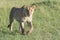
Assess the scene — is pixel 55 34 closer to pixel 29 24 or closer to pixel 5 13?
pixel 29 24

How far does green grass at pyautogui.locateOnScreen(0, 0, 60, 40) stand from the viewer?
9750 millimetres

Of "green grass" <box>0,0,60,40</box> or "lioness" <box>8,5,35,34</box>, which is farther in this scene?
"lioness" <box>8,5,35,34</box>

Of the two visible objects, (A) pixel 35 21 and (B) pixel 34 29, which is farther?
(A) pixel 35 21

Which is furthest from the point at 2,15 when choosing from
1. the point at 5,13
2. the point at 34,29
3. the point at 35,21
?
the point at 34,29

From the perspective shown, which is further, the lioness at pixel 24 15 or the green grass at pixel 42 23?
the lioness at pixel 24 15

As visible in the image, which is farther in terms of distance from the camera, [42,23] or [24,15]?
[42,23]

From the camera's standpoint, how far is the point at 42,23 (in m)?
11.6

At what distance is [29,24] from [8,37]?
1.04 meters

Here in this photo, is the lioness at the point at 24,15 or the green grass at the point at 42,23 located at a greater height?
the lioness at the point at 24,15

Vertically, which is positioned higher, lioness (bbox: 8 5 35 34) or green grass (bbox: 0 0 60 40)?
lioness (bbox: 8 5 35 34)

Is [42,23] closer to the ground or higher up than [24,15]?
closer to the ground

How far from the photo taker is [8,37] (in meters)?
9.62

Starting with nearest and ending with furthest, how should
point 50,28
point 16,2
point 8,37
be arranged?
point 8,37 < point 50,28 < point 16,2

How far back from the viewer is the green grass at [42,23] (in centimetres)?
975
